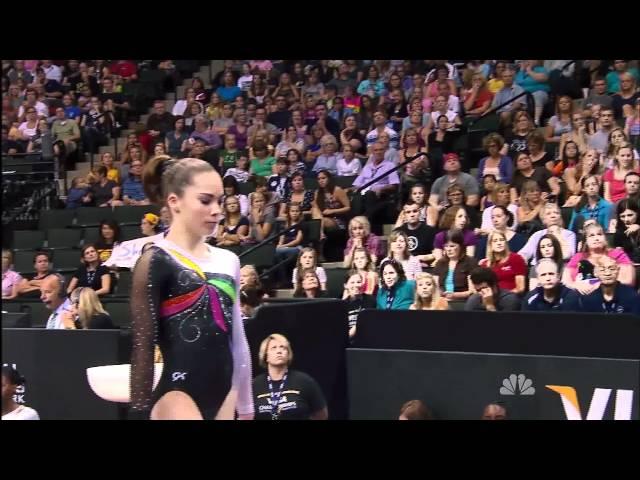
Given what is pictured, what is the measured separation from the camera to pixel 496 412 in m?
6.77

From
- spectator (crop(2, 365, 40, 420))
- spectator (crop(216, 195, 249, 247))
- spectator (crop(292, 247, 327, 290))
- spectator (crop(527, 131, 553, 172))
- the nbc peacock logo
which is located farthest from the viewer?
spectator (crop(216, 195, 249, 247))

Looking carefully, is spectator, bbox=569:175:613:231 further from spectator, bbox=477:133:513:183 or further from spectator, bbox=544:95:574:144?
spectator, bbox=544:95:574:144

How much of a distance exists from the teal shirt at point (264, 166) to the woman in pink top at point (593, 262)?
16.4 ft

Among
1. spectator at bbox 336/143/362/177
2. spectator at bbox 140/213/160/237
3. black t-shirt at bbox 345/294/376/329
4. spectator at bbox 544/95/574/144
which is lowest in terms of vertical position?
black t-shirt at bbox 345/294/376/329

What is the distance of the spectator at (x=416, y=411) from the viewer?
6.89 meters

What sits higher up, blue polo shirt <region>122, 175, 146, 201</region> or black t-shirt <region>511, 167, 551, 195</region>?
blue polo shirt <region>122, 175, 146, 201</region>

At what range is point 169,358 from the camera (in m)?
4.56

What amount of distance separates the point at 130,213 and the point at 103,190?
3.32 feet

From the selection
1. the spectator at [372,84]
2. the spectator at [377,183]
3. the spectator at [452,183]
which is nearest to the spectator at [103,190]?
the spectator at [372,84]

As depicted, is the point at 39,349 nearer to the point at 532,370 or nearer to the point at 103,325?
the point at 103,325

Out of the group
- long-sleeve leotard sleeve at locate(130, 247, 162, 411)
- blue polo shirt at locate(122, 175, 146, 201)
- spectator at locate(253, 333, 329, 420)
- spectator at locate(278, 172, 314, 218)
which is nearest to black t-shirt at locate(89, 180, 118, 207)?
blue polo shirt at locate(122, 175, 146, 201)

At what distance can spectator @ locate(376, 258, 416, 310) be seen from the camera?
8898mm

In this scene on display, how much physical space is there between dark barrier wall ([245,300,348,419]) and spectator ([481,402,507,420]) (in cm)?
115

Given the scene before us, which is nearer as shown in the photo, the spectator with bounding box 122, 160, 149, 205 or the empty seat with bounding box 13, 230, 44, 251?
the empty seat with bounding box 13, 230, 44, 251
